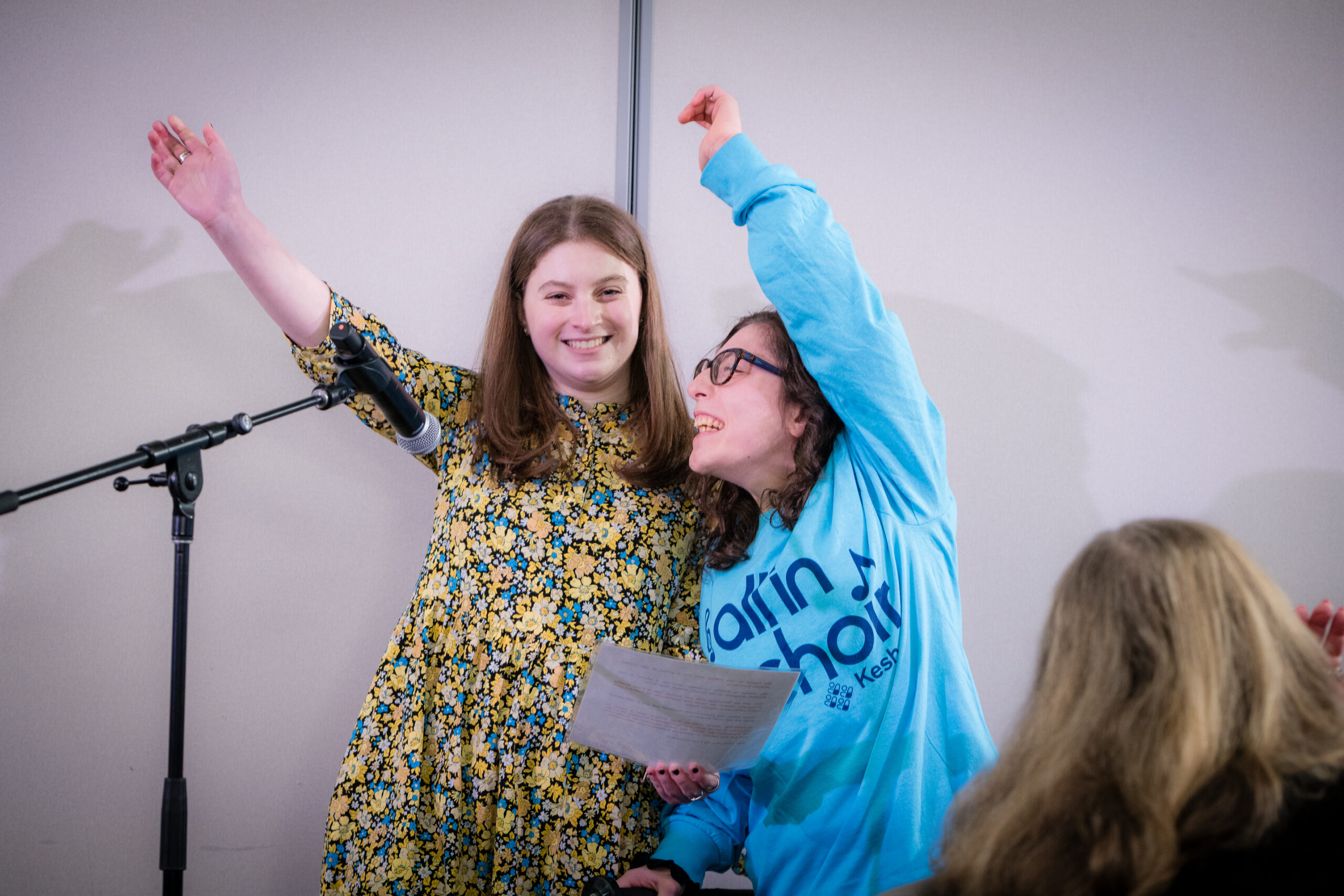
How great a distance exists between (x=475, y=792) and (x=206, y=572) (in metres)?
0.81

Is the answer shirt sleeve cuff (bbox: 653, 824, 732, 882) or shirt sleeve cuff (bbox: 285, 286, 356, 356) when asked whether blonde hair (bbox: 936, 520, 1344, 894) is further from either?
shirt sleeve cuff (bbox: 285, 286, 356, 356)

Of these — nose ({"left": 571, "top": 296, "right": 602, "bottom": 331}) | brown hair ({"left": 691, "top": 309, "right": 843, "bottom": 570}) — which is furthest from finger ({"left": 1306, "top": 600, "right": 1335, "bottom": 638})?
nose ({"left": 571, "top": 296, "right": 602, "bottom": 331})

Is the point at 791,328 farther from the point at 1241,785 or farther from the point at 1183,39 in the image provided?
the point at 1183,39

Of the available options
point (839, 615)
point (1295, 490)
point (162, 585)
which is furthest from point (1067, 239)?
point (162, 585)

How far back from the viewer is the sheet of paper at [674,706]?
3.36 feet

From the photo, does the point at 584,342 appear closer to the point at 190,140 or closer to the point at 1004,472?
the point at 190,140

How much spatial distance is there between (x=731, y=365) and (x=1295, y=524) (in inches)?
53.1

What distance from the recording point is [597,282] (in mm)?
1554

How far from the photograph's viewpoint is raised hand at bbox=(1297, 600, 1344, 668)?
112cm

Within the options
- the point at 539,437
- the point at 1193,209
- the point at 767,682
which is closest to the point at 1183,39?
the point at 1193,209

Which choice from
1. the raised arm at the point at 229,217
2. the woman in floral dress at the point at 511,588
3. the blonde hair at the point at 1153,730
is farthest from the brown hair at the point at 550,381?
the blonde hair at the point at 1153,730

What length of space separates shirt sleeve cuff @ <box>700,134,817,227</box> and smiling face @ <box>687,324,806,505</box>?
214 millimetres

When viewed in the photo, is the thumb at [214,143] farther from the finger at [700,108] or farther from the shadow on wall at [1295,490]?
the shadow on wall at [1295,490]

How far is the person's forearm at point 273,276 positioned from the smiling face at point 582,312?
1.18 ft
